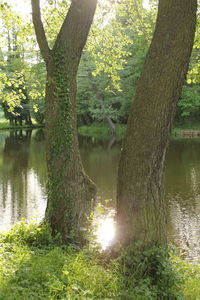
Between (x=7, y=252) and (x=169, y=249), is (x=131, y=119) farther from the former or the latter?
(x=7, y=252)

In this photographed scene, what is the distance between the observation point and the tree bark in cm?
530

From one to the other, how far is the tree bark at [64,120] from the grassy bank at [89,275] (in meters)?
0.66

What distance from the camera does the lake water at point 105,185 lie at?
9711mm

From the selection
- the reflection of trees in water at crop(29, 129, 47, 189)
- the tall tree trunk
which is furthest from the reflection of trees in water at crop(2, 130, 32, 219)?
the tall tree trunk

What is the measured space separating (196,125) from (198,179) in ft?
66.6

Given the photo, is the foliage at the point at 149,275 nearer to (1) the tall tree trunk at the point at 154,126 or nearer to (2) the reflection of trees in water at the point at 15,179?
(1) the tall tree trunk at the point at 154,126

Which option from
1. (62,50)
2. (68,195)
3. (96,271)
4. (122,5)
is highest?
(122,5)

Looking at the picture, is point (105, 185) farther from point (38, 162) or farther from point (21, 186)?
point (38, 162)

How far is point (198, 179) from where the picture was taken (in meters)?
14.9

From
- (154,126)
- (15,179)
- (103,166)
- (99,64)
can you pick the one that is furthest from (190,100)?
(154,126)

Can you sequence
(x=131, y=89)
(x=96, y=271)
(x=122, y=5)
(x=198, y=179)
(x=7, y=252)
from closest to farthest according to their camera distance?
(x=96, y=271)
(x=7, y=252)
(x=122, y=5)
(x=198, y=179)
(x=131, y=89)

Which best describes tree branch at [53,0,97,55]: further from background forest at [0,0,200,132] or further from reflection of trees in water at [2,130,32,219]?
reflection of trees in water at [2,130,32,219]

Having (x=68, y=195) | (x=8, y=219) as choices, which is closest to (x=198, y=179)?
(x=8, y=219)

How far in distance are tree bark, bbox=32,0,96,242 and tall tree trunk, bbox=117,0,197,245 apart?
1.09 metres
